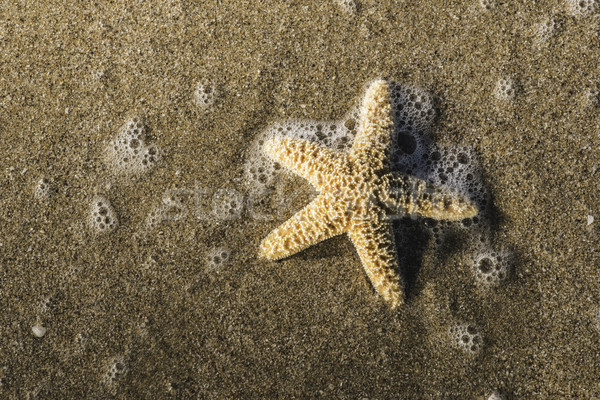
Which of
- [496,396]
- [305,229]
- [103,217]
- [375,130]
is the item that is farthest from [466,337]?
[103,217]

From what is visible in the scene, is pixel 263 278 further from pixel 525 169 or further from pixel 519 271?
pixel 525 169

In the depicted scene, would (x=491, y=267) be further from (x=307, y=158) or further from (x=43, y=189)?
(x=43, y=189)

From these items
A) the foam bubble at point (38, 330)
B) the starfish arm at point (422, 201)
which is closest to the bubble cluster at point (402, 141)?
the starfish arm at point (422, 201)

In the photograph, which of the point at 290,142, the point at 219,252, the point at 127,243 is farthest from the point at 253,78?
the point at 127,243

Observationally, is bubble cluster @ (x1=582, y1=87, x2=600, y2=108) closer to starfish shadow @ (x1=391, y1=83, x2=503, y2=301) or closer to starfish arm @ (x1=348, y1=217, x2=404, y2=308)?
starfish shadow @ (x1=391, y1=83, x2=503, y2=301)

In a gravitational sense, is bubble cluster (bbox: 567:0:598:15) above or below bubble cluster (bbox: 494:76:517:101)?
above

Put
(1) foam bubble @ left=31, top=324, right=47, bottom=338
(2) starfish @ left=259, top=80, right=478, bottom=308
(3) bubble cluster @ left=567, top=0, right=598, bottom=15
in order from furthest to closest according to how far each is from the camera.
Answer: (3) bubble cluster @ left=567, top=0, right=598, bottom=15
(1) foam bubble @ left=31, top=324, right=47, bottom=338
(2) starfish @ left=259, top=80, right=478, bottom=308

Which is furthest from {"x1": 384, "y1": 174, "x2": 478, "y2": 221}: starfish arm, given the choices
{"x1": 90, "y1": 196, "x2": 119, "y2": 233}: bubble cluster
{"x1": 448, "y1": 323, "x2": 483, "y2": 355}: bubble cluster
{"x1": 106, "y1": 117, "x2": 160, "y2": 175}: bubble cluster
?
{"x1": 90, "y1": 196, "x2": 119, "y2": 233}: bubble cluster

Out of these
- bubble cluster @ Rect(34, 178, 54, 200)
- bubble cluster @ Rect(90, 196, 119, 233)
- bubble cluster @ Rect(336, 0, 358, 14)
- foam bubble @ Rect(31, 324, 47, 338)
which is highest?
bubble cluster @ Rect(336, 0, 358, 14)
